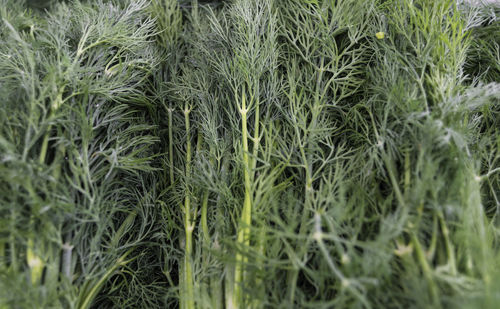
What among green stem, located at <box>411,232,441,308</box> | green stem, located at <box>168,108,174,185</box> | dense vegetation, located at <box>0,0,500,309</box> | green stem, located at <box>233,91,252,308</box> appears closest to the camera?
green stem, located at <box>411,232,441,308</box>

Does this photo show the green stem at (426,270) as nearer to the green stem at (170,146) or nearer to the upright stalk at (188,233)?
the upright stalk at (188,233)

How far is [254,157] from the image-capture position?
1154 mm

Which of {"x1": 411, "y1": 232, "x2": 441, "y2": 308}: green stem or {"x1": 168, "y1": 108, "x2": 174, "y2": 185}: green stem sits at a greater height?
{"x1": 168, "y1": 108, "x2": 174, "y2": 185}: green stem

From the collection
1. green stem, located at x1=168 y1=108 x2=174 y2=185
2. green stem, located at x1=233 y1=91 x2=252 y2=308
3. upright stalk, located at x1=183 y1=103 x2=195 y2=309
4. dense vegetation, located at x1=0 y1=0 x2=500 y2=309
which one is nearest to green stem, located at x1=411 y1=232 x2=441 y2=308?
dense vegetation, located at x1=0 y1=0 x2=500 y2=309

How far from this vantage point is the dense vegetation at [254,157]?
0.96 meters

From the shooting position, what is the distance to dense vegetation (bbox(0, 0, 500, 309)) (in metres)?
0.96

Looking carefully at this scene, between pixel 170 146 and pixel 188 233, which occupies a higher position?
pixel 170 146

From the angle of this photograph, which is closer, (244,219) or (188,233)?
(244,219)

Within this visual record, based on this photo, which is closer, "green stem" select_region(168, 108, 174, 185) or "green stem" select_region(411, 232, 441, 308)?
"green stem" select_region(411, 232, 441, 308)

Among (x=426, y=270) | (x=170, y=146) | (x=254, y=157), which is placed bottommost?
(x=426, y=270)

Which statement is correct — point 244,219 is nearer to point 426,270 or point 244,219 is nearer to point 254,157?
point 254,157

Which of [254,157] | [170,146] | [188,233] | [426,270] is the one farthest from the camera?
[170,146]

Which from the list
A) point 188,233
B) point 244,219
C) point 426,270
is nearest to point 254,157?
point 244,219

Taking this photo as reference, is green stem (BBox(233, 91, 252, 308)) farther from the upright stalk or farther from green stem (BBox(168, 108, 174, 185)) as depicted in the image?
green stem (BBox(168, 108, 174, 185))
